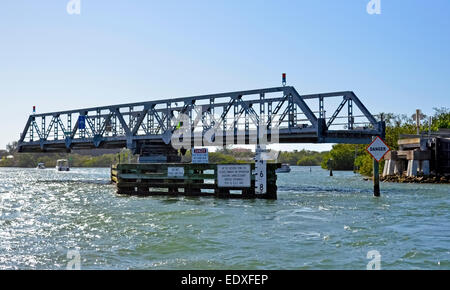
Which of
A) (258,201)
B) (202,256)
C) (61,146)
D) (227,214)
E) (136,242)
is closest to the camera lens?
(202,256)

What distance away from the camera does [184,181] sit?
1106 inches

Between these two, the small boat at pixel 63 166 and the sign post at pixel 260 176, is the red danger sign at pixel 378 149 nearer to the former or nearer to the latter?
the sign post at pixel 260 176

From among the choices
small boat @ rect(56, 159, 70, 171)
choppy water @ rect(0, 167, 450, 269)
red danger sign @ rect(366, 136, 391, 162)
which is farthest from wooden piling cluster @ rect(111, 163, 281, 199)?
small boat @ rect(56, 159, 70, 171)

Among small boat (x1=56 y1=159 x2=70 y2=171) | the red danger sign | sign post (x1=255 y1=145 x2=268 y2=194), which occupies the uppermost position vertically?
the red danger sign

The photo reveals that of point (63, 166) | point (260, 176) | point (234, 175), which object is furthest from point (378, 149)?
point (63, 166)

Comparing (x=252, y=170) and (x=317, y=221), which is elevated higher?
(x=252, y=170)

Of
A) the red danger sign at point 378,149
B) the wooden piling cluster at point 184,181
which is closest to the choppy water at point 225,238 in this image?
the red danger sign at point 378,149

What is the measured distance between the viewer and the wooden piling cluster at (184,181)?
2544 centimetres

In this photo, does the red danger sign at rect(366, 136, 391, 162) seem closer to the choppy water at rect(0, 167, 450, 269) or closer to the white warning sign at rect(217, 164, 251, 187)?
the choppy water at rect(0, 167, 450, 269)

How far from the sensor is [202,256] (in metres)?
10.6

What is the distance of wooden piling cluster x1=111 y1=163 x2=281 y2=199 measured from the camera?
83.5ft

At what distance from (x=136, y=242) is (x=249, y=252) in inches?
129
